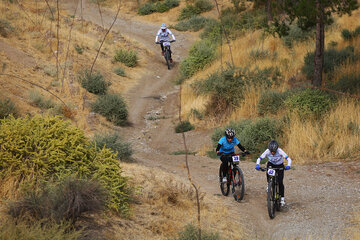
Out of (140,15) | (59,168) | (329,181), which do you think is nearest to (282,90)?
(329,181)

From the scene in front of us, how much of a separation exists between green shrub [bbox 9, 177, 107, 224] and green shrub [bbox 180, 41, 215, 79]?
53.0ft

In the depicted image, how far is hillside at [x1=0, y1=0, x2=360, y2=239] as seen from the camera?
315 inches

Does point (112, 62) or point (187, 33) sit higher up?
point (187, 33)

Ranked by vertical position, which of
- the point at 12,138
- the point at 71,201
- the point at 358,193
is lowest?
the point at 358,193

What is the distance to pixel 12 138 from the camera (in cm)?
732

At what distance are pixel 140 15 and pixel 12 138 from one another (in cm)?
3208

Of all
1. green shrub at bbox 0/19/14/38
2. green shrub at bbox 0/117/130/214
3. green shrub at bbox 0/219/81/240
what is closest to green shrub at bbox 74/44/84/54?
green shrub at bbox 0/19/14/38

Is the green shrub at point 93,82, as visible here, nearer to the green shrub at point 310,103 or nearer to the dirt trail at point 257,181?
the dirt trail at point 257,181

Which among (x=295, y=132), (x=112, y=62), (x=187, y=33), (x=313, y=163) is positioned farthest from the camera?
(x=187, y=33)

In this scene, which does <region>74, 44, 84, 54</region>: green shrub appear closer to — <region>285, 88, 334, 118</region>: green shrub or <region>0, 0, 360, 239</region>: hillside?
<region>0, 0, 360, 239</region>: hillside

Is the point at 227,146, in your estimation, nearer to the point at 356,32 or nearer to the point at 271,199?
the point at 271,199

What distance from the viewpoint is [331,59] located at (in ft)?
58.4

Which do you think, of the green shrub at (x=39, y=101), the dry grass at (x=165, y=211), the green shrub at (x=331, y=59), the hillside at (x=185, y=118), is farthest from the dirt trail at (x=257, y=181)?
the green shrub at (x=331, y=59)

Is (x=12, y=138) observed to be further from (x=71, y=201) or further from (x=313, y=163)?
(x=313, y=163)
